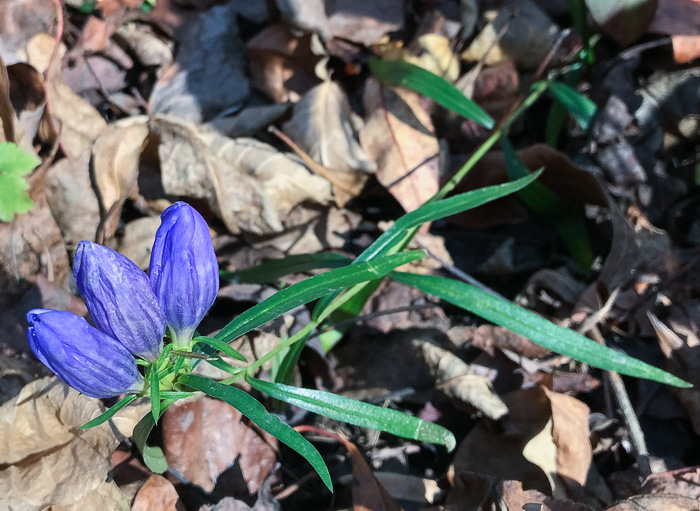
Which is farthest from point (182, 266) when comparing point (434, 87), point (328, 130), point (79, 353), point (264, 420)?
point (434, 87)

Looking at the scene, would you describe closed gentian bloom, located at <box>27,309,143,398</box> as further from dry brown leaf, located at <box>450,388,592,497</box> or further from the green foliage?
dry brown leaf, located at <box>450,388,592,497</box>

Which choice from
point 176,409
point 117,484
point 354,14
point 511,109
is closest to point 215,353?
point 176,409

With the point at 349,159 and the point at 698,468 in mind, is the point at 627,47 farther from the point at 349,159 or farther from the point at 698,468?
the point at 698,468

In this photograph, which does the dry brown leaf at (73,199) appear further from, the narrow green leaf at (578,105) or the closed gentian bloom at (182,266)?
the narrow green leaf at (578,105)

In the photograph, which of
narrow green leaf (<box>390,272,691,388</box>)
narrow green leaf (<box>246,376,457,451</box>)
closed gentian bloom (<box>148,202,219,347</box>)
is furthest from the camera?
narrow green leaf (<box>390,272,691,388</box>)

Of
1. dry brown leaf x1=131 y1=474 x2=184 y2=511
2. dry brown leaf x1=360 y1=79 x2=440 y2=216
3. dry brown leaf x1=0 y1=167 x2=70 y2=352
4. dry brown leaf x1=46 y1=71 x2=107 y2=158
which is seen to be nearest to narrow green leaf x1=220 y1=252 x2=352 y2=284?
dry brown leaf x1=360 y1=79 x2=440 y2=216

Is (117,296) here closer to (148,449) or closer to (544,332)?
(148,449)

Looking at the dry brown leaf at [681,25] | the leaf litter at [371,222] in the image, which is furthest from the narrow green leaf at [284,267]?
the dry brown leaf at [681,25]
